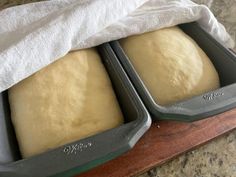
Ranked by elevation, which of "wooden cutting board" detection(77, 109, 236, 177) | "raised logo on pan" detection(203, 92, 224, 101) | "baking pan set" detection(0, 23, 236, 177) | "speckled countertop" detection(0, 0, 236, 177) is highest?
"baking pan set" detection(0, 23, 236, 177)

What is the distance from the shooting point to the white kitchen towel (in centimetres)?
53

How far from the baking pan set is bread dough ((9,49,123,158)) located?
0.08 ft

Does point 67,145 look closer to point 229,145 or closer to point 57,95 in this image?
point 57,95

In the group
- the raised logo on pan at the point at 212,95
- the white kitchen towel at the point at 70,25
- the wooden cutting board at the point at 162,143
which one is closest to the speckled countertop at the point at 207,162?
the wooden cutting board at the point at 162,143

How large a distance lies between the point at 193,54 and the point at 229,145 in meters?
0.22

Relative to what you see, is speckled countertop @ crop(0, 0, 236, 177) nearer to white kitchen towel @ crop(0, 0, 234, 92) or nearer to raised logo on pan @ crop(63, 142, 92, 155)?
raised logo on pan @ crop(63, 142, 92, 155)

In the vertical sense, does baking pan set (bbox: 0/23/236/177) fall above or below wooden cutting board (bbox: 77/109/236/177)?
above

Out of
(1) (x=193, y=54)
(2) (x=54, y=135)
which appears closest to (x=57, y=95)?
(2) (x=54, y=135)

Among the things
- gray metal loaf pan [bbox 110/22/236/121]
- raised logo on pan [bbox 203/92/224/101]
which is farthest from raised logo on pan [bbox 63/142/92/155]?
raised logo on pan [bbox 203/92/224/101]

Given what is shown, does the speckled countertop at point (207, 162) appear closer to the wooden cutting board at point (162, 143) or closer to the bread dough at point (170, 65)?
the wooden cutting board at point (162, 143)

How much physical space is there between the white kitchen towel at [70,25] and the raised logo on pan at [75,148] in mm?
188

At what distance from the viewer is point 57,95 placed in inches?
21.2

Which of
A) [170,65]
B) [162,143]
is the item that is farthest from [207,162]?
[170,65]

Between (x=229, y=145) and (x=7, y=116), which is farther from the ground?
(x=7, y=116)
